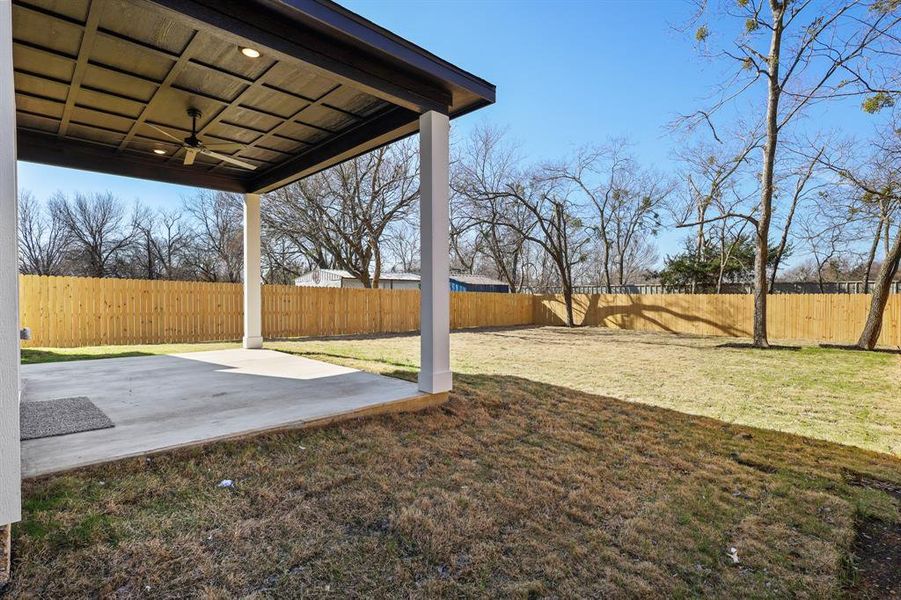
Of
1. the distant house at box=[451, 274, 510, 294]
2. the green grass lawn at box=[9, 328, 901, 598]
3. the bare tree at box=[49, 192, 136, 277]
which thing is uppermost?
the bare tree at box=[49, 192, 136, 277]

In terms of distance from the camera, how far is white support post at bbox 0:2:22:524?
1.59 metres

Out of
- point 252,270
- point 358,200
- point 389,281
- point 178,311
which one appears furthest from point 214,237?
point 252,270

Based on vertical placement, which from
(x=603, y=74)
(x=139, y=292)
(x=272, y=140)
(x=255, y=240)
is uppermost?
(x=603, y=74)

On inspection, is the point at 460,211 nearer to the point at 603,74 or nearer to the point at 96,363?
the point at 603,74

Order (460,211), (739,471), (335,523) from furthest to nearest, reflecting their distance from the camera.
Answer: (460,211)
(739,471)
(335,523)

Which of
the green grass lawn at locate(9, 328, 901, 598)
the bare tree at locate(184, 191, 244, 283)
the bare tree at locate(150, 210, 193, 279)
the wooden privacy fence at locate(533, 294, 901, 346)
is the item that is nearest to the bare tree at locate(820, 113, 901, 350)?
the wooden privacy fence at locate(533, 294, 901, 346)

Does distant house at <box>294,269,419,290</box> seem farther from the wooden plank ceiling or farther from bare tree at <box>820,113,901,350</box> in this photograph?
bare tree at <box>820,113,901,350</box>

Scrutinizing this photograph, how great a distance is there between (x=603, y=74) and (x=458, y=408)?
11.2 metres

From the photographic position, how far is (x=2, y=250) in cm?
159

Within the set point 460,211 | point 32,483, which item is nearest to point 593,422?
point 32,483

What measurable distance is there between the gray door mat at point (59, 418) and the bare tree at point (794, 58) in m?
11.7

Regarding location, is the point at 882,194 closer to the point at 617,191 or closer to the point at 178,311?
the point at 617,191

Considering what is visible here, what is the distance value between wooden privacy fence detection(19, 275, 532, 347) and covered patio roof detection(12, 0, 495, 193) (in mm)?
3868

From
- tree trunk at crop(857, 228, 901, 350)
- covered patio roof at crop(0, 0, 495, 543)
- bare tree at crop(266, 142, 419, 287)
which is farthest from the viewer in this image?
bare tree at crop(266, 142, 419, 287)
